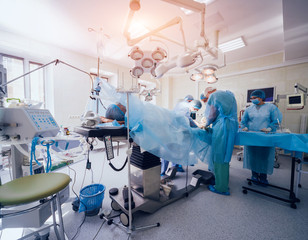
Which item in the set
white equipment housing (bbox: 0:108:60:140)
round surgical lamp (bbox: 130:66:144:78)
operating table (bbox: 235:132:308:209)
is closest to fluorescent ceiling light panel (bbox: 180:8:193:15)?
round surgical lamp (bbox: 130:66:144:78)

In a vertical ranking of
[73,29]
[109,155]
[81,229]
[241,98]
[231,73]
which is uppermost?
[73,29]

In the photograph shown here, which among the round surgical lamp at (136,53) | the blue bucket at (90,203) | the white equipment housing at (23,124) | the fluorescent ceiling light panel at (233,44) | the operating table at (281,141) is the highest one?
the fluorescent ceiling light panel at (233,44)

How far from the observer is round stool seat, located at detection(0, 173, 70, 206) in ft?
2.25

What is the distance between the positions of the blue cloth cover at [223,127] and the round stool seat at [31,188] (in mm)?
1623

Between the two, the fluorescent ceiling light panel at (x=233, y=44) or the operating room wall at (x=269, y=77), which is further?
the operating room wall at (x=269, y=77)

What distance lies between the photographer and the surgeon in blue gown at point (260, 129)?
1997mm

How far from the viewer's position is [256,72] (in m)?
3.85

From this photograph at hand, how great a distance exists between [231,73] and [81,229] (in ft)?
16.0

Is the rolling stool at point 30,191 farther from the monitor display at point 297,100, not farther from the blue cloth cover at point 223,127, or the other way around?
the monitor display at point 297,100

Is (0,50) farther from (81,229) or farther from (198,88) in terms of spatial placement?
(198,88)

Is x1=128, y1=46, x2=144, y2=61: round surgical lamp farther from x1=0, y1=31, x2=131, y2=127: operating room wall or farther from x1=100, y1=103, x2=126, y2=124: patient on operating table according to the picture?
x1=0, y1=31, x2=131, y2=127: operating room wall

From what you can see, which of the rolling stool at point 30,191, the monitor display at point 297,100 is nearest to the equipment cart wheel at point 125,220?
the rolling stool at point 30,191

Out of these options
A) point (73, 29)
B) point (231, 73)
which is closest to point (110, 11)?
point (73, 29)

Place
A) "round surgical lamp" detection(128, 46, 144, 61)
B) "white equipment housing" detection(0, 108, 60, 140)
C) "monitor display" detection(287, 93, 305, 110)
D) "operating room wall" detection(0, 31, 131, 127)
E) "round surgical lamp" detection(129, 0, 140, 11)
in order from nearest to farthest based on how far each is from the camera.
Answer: "white equipment housing" detection(0, 108, 60, 140)
"round surgical lamp" detection(129, 0, 140, 11)
"round surgical lamp" detection(128, 46, 144, 61)
"monitor display" detection(287, 93, 305, 110)
"operating room wall" detection(0, 31, 131, 127)
